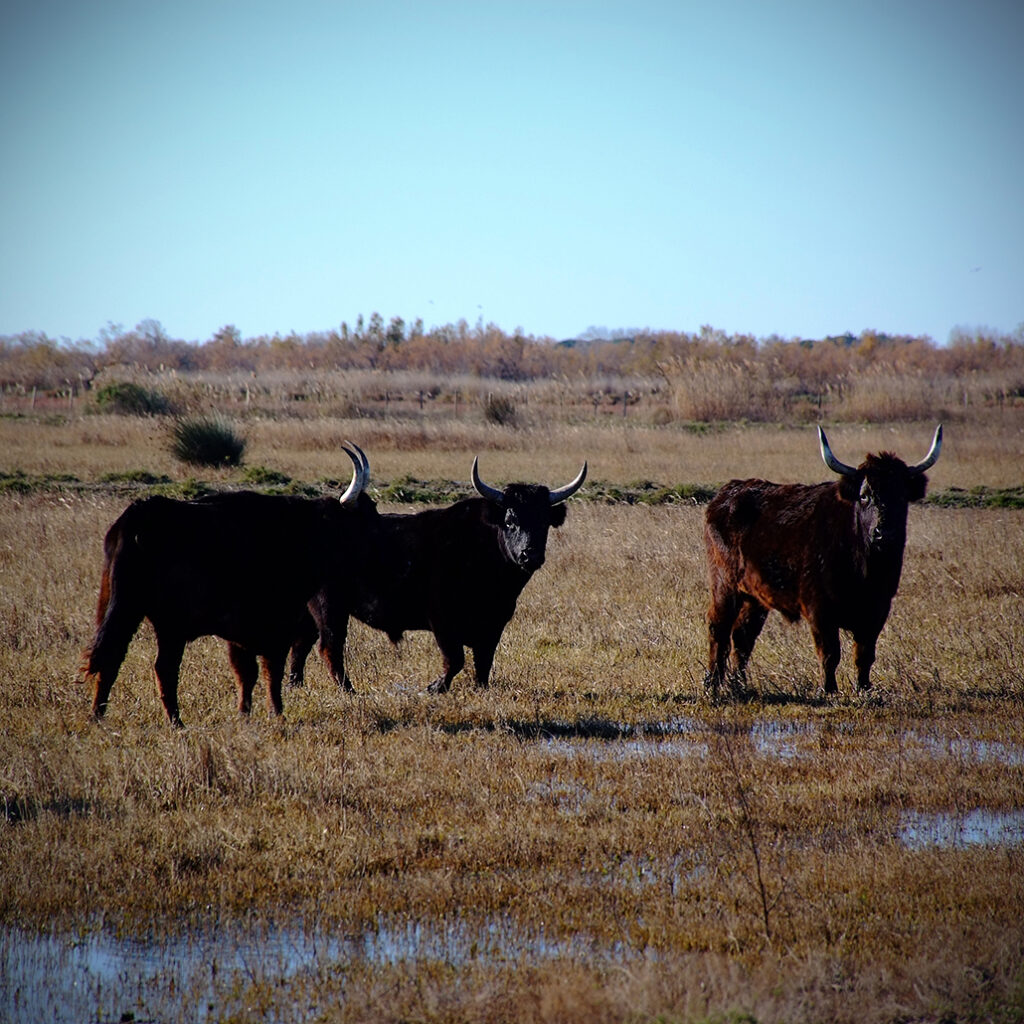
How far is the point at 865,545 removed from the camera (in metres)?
8.98

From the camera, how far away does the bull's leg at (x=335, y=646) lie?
9211mm

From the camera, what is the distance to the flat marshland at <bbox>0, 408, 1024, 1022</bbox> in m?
4.51

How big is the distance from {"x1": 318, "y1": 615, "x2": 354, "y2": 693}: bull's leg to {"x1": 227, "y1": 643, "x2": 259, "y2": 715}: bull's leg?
31.9 inches

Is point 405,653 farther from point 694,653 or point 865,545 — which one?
point 865,545

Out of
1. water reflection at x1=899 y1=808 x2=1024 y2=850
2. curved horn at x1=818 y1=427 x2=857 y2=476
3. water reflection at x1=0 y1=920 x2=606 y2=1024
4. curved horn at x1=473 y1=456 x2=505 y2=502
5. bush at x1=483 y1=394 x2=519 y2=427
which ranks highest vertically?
bush at x1=483 y1=394 x2=519 y2=427

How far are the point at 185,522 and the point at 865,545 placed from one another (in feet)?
16.0

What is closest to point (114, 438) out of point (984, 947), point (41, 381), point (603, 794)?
point (603, 794)

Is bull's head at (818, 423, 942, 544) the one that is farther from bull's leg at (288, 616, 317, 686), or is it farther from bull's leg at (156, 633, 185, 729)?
bull's leg at (156, 633, 185, 729)

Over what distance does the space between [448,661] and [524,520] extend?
1219mm

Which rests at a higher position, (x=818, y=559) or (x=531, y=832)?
(x=818, y=559)

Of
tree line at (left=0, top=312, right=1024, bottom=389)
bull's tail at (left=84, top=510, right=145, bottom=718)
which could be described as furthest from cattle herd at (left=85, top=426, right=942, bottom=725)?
tree line at (left=0, top=312, right=1024, bottom=389)

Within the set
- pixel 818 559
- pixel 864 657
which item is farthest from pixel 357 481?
pixel 864 657

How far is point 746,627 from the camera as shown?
9.97 meters

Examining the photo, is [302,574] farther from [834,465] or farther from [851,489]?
[834,465]
